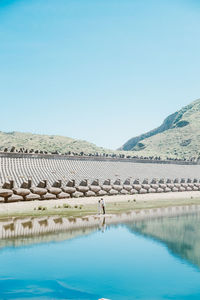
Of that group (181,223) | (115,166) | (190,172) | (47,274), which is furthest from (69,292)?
(190,172)

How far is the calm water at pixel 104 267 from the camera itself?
29.7 feet

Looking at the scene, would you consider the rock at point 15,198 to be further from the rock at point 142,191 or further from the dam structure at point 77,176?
the rock at point 142,191

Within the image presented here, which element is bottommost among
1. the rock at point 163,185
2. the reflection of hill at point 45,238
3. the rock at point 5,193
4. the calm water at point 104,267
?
the calm water at point 104,267

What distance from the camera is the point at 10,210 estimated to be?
22.3 meters

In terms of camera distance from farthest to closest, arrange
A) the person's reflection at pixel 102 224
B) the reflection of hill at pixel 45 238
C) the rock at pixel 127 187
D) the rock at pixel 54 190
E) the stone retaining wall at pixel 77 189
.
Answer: the rock at pixel 127 187 < the rock at pixel 54 190 < the stone retaining wall at pixel 77 189 < the person's reflection at pixel 102 224 < the reflection of hill at pixel 45 238

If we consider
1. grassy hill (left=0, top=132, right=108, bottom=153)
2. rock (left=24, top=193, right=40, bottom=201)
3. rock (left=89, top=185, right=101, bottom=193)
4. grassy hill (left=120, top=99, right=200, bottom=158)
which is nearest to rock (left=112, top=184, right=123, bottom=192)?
rock (left=89, top=185, right=101, bottom=193)

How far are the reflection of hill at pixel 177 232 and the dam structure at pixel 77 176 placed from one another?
1045 cm

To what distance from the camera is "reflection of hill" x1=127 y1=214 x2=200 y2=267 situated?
42.0ft

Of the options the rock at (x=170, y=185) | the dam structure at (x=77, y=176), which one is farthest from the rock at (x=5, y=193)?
the rock at (x=170, y=185)

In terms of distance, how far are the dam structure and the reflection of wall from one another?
7.16 metres

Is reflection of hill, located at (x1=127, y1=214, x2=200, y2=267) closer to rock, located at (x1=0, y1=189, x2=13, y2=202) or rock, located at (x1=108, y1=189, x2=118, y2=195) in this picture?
rock, located at (x1=0, y1=189, x2=13, y2=202)

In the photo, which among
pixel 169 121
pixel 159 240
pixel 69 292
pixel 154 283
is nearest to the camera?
pixel 69 292

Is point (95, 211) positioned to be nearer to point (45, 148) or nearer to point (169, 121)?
point (45, 148)

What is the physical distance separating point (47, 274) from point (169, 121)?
167m
